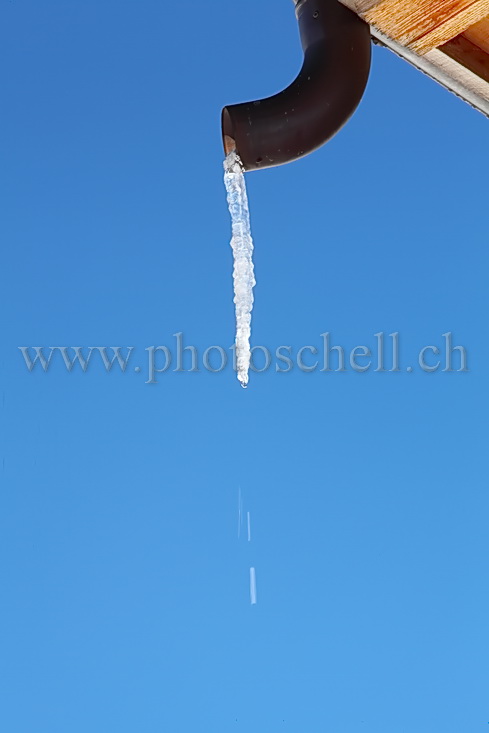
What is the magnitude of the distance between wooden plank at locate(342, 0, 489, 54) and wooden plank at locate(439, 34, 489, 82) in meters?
0.07

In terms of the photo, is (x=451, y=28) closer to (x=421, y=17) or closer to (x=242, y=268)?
(x=421, y=17)

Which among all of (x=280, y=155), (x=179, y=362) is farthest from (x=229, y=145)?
(x=179, y=362)

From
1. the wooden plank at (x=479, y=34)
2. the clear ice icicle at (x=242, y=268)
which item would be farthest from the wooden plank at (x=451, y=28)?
the clear ice icicle at (x=242, y=268)

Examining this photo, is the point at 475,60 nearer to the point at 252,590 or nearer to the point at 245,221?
the point at 245,221

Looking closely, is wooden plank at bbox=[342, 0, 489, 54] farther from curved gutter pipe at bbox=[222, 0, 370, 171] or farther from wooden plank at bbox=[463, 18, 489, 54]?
wooden plank at bbox=[463, 18, 489, 54]

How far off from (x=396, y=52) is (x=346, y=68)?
0.10 metres

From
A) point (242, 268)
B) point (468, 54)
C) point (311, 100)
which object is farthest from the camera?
Answer: point (242, 268)

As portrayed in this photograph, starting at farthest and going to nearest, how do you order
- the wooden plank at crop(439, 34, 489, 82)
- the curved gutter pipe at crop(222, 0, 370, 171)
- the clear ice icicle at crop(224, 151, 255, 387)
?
the clear ice icicle at crop(224, 151, 255, 387) → the wooden plank at crop(439, 34, 489, 82) → the curved gutter pipe at crop(222, 0, 370, 171)

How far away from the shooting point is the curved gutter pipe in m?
0.95

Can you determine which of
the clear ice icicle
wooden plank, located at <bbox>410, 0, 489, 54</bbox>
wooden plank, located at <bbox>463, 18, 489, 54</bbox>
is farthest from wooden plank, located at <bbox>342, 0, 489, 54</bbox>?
the clear ice icicle

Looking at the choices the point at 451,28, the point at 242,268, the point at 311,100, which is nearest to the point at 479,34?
the point at 451,28

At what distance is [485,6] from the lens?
3.20 ft

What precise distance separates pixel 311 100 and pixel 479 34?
13.3 inches

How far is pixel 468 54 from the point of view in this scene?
3.76 ft
